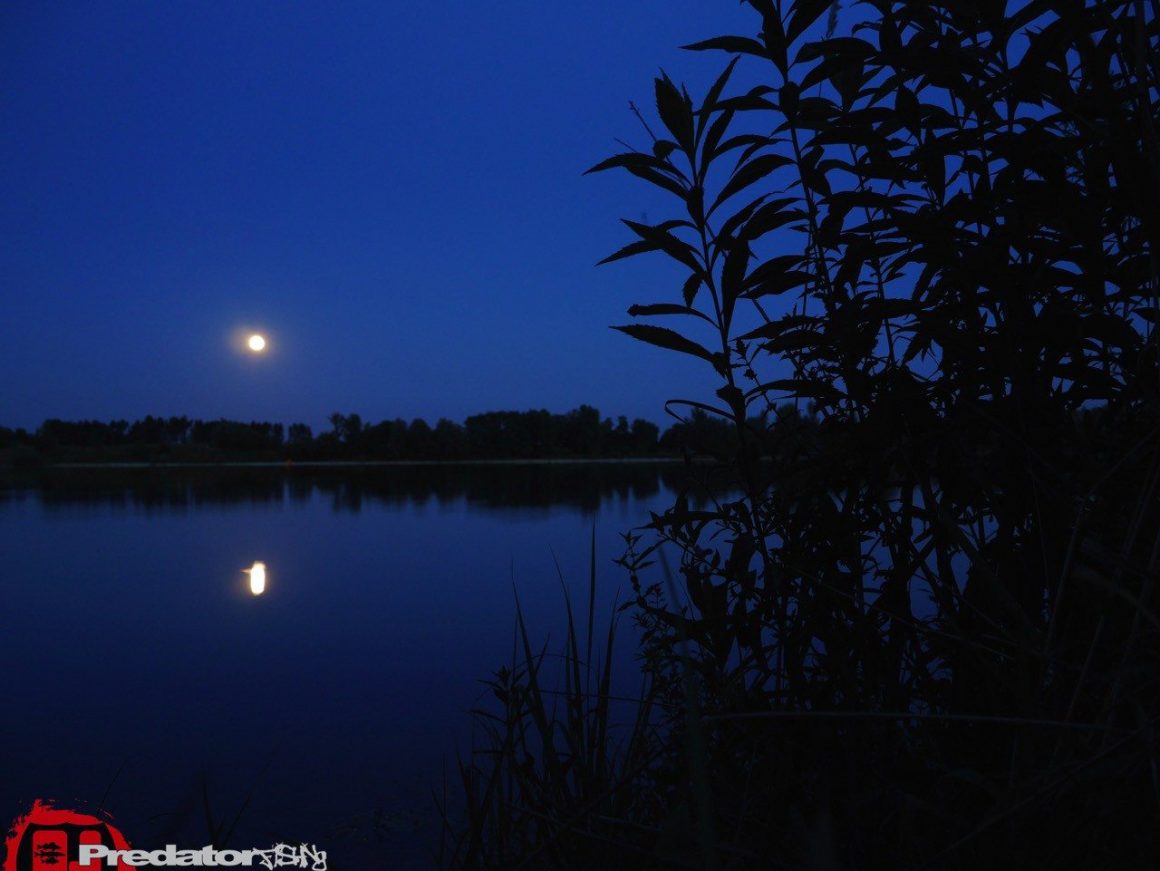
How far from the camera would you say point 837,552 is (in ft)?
4.34

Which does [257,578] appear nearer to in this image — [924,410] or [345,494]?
[924,410]

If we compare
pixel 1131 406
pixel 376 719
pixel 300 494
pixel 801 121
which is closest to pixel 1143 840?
pixel 1131 406

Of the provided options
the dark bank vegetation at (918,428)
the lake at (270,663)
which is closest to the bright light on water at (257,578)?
the lake at (270,663)

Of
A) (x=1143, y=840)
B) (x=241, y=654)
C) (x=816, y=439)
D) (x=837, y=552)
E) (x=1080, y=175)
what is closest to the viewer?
(x=1143, y=840)

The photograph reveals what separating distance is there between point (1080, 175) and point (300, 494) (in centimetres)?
2730

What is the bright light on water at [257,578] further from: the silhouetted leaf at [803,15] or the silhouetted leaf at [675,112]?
the silhouetted leaf at [803,15]

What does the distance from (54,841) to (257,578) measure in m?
8.58

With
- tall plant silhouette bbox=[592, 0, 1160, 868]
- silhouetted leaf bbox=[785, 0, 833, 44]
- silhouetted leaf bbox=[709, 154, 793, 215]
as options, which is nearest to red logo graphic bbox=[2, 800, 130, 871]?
tall plant silhouette bbox=[592, 0, 1160, 868]

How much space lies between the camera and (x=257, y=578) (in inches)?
415

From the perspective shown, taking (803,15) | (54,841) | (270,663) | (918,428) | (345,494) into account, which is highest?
(803,15)

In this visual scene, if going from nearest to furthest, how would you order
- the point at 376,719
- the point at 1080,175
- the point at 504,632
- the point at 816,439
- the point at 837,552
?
the point at 1080,175 < the point at 837,552 < the point at 816,439 < the point at 376,719 < the point at 504,632

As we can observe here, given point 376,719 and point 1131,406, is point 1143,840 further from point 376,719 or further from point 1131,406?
point 376,719

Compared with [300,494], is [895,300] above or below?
above

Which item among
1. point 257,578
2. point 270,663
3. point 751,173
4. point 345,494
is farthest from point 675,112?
point 345,494
